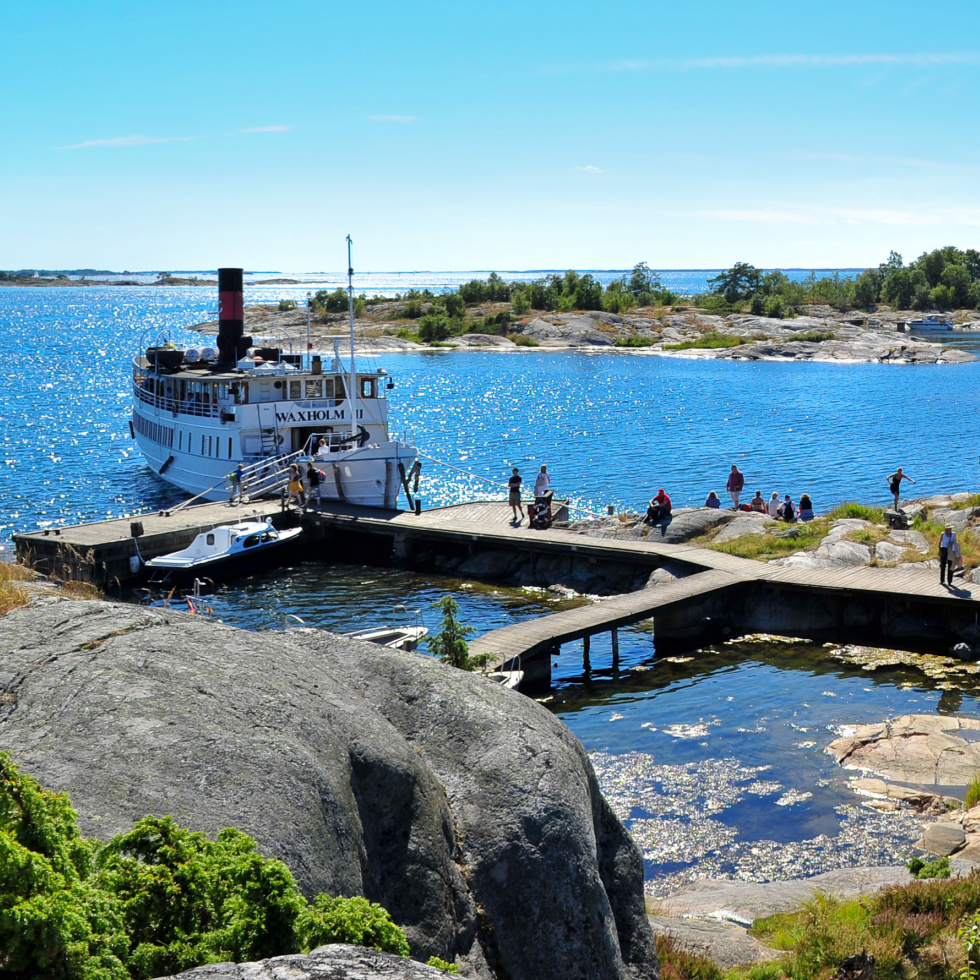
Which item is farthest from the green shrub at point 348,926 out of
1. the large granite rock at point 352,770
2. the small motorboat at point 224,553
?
the small motorboat at point 224,553

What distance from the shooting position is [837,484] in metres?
49.2

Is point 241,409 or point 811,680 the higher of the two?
point 241,409

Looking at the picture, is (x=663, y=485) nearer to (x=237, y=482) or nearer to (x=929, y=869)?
(x=237, y=482)

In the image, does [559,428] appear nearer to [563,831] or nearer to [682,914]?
[682,914]

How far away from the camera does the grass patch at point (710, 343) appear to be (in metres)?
127

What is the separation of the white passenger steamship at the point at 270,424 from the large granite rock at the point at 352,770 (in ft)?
92.3

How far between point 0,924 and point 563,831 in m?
4.11

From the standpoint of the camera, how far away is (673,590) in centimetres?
2706

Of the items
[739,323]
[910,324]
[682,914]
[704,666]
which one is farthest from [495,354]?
[682,914]

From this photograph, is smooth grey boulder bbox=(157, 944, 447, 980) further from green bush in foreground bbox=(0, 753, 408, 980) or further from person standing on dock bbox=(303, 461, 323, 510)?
person standing on dock bbox=(303, 461, 323, 510)

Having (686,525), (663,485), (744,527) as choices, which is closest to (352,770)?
(744,527)

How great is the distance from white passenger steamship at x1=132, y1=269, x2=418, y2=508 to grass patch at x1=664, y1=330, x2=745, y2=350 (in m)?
84.7

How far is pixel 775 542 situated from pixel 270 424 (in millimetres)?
19310

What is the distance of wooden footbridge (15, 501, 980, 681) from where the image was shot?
2517 cm
